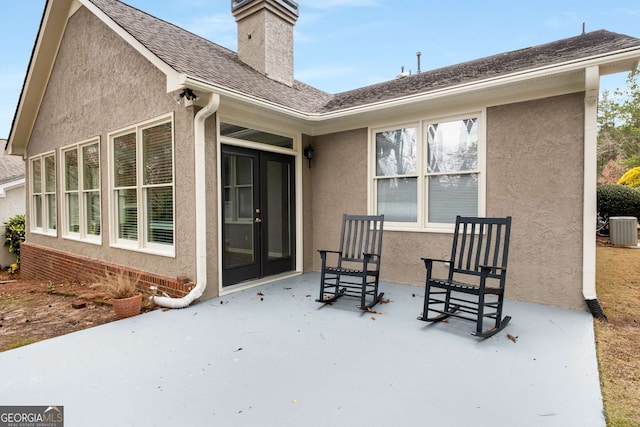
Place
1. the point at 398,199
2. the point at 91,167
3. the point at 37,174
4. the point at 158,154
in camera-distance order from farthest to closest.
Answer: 1. the point at 37,174
2. the point at 91,167
3. the point at 398,199
4. the point at 158,154

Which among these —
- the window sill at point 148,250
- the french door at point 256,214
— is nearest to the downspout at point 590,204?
the french door at point 256,214

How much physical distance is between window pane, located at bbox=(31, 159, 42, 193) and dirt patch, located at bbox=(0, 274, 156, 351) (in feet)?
9.76

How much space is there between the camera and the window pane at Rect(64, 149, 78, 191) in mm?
7277

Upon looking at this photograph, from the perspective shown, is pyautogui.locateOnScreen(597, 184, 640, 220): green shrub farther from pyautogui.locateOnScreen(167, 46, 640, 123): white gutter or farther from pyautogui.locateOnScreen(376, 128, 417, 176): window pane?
pyautogui.locateOnScreen(167, 46, 640, 123): white gutter

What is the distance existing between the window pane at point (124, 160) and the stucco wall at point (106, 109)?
0.23 metres

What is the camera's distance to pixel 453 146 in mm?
5191

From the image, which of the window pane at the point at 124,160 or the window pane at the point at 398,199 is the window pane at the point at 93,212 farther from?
the window pane at the point at 398,199

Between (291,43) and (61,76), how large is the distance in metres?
5.28

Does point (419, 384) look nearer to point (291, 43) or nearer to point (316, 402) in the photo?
point (316, 402)

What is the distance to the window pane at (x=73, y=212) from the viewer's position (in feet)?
24.0

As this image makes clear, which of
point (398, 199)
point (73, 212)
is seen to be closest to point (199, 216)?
point (398, 199)

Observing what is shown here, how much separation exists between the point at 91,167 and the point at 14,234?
6.63 meters

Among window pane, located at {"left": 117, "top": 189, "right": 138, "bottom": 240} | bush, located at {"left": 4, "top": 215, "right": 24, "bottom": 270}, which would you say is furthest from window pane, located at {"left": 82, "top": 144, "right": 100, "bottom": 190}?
bush, located at {"left": 4, "top": 215, "right": 24, "bottom": 270}

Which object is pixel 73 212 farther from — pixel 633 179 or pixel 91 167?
pixel 633 179
